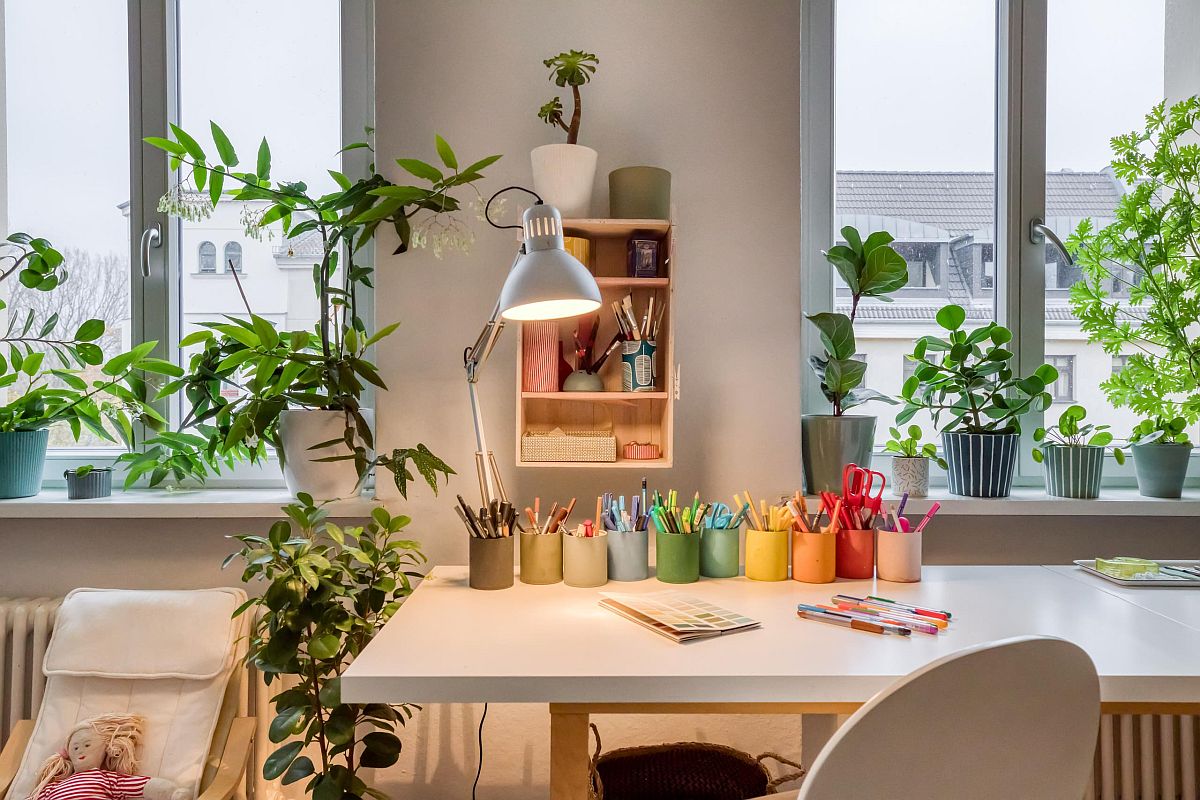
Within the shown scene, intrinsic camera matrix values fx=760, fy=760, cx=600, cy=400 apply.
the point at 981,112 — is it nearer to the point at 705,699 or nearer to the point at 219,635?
the point at 705,699

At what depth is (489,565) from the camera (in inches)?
57.5

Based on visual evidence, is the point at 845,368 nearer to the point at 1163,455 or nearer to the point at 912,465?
the point at 912,465

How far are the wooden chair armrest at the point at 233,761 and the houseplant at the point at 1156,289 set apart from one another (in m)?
2.17

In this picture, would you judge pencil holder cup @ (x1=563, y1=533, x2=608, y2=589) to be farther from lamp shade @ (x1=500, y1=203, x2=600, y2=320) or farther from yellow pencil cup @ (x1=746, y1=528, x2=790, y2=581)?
lamp shade @ (x1=500, y1=203, x2=600, y2=320)

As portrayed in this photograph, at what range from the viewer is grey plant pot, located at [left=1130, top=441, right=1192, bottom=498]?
6.23ft

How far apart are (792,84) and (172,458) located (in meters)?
1.79

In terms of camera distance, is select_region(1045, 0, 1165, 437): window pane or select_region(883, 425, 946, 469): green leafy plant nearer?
select_region(883, 425, 946, 469): green leafy plant

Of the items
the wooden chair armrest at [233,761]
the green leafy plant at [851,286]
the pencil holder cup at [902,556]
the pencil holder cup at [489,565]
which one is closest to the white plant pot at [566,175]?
the green leafy plant at [851,286]

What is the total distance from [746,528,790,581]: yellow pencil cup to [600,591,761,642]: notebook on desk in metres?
0.21

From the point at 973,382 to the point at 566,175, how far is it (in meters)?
1.11

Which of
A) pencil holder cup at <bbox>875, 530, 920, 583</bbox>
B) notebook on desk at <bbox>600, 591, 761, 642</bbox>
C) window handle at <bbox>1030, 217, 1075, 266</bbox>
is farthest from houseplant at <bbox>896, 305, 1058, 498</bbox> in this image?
notebook on desk at <bbox>600, 591, 761, 642</bbox>

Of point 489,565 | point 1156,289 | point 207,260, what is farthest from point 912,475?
point 207,260

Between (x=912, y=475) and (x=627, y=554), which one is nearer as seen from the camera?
(x=627, y=554)

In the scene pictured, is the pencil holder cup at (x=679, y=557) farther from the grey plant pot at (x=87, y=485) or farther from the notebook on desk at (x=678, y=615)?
the grey plant pot at (x=87, y=485)
